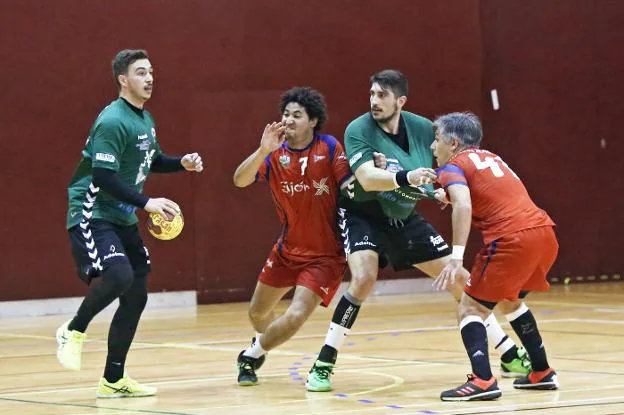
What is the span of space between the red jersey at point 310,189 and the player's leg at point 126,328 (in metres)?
1.06

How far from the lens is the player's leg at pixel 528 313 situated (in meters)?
7.61

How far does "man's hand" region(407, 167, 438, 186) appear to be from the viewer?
25.6 ft

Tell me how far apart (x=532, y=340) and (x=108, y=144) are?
9.64 feet

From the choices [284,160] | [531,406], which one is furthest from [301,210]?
[531,406]

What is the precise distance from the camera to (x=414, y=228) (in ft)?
29.7

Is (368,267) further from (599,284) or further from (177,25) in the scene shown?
(599,284)

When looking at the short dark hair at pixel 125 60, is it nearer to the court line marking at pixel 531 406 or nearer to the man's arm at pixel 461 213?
the man's arm at pixel 461 213

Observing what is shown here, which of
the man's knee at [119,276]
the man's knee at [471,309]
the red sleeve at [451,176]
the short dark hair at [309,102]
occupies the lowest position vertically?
the man's knee at [471,309]

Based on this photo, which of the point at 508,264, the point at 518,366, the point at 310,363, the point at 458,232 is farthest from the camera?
the point at 310,363

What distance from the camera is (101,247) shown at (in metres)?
8.00

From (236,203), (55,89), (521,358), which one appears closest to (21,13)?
(55,89)

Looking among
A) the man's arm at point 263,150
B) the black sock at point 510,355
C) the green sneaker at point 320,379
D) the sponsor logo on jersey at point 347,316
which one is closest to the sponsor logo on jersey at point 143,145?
the man's arm at point 263,150

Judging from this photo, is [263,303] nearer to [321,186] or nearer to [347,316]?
[347,316]

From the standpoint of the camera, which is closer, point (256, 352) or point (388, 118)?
point (256, 352)
